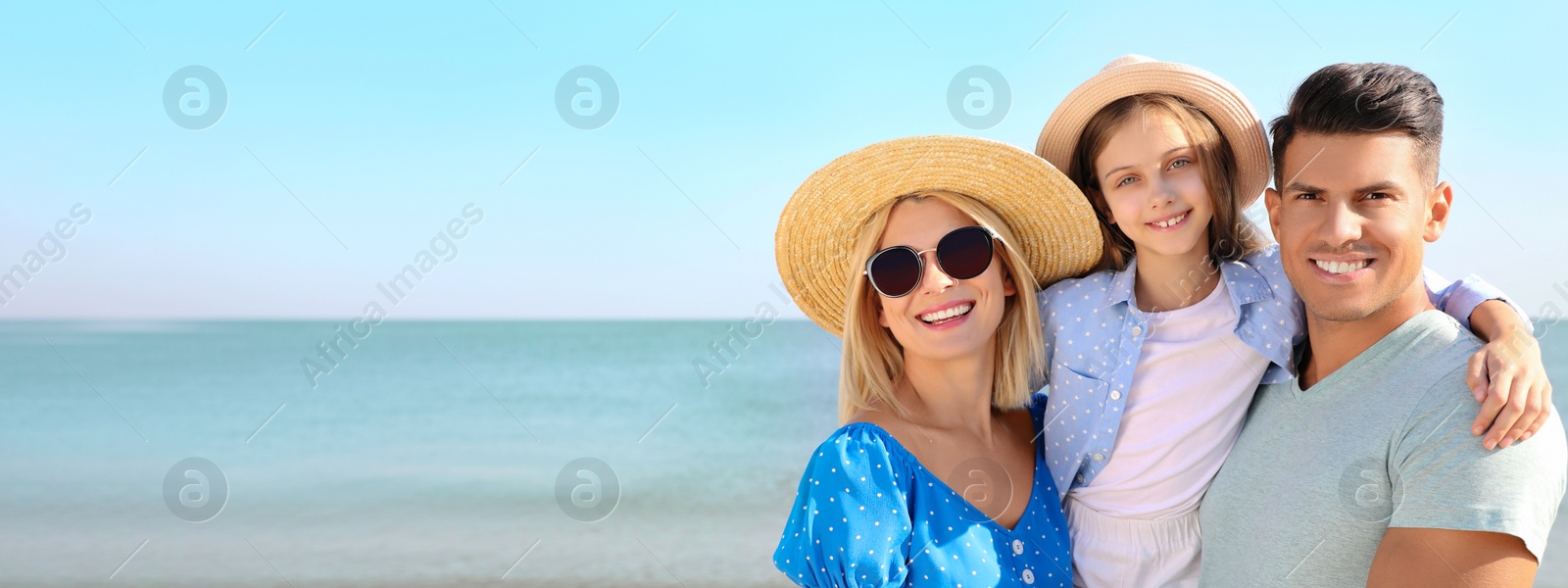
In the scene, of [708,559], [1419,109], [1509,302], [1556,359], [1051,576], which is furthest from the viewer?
[1556,359]

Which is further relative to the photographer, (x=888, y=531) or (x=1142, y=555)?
(x=1142, y=555)

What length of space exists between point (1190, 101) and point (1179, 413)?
112 centimetres

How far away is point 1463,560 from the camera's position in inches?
91.0

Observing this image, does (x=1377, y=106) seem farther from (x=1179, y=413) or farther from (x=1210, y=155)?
(x=1179, y=413)

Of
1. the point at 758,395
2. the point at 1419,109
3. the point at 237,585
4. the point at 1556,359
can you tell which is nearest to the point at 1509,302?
the point at 1419,109

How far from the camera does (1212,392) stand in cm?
313

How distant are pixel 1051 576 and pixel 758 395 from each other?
739 inches

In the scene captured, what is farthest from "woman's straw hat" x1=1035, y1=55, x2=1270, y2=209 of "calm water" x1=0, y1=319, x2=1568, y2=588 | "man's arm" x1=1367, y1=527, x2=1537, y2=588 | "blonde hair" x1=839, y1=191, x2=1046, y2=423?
"calm water" x1=0, y1=319, x2=1568, y2=588

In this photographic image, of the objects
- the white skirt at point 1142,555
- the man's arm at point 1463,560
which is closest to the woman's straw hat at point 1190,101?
the white skirt at point 1142,555

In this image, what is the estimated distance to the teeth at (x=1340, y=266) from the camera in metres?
2.60

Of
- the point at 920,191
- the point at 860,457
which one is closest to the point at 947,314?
the point at 920,191

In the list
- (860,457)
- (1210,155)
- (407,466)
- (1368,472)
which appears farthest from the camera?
(407,466)

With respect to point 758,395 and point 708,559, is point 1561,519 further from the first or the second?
point 758,395

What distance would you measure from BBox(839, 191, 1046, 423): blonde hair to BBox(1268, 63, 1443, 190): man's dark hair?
0.98m
